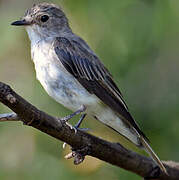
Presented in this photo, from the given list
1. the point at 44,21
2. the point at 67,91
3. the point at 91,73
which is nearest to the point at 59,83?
the point at 67,91

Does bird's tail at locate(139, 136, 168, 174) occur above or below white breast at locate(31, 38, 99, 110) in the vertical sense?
below

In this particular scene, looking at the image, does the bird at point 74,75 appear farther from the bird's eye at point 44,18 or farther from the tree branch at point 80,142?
the tree branch at point 80,142

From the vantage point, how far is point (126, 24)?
14.2 feet

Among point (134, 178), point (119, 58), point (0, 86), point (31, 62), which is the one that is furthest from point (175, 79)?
point (0, 86)

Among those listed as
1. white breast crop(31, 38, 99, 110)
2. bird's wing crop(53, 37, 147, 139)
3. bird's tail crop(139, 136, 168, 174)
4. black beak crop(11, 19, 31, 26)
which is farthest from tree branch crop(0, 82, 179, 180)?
black beak crop(11, 19, 31, 26)

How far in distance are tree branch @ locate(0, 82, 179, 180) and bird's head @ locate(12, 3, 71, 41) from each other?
122cm

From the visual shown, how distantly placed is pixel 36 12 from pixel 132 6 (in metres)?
0.92

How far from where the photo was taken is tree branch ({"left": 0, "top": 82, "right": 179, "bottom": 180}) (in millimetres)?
3001

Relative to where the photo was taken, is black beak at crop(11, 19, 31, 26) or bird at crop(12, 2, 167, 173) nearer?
bird at crop(12, 2, 167, 173)

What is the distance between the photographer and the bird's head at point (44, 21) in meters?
4.59

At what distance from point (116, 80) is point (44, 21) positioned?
0.94 metres

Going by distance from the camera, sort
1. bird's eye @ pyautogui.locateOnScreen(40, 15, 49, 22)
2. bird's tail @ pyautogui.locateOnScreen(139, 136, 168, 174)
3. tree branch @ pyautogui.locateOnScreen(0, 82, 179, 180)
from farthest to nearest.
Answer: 1. bird's eye @ pyautogui.locateOnScreen(40, 15, 49, 22)
2. bird's tail @ pyautogui.locateOnScreen(139, 136, 168, 174)
3. tree branch @ pyautogui.locateOnScreen(0, 82, 179, 180)

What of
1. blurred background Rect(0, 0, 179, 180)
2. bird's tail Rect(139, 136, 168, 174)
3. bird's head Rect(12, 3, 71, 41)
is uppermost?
bird's head Rect(12, 3, 71, 41)

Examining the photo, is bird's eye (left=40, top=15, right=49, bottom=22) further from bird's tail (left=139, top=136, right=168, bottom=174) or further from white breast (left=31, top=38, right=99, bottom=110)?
bird's tail (left=139, top=136, right=168, bottom=174)
